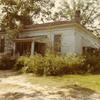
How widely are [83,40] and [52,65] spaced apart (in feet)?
26.7

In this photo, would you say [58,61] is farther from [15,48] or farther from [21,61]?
[15,48]

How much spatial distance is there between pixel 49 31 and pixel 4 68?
5.66 meters

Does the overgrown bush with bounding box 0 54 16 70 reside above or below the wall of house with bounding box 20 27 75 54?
below

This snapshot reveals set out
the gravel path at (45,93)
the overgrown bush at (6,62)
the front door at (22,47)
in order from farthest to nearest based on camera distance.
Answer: the front door at (22,47) < the overgrown bush at (6,62) < the gravel path at (45,93)

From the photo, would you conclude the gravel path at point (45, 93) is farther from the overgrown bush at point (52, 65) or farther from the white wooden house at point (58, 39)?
the white wooden house at point (58, 39)

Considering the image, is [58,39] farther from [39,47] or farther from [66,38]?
[39,47]

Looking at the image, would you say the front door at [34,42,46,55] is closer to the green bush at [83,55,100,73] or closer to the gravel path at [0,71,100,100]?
the green bush at [83,55,100,73]

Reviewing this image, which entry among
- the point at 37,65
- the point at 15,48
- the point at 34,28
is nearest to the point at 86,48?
the point at 34,28

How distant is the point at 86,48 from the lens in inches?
1035

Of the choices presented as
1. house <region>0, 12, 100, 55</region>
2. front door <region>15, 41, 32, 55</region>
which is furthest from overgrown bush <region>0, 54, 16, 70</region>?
front door <region>15, 41, 32, 55</region>

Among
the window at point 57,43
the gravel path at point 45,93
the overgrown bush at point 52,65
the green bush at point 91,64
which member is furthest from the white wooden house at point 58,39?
the gravel path at point 45,93

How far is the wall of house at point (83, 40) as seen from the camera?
24.1 m

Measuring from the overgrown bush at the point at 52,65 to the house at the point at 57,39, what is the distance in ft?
12.3

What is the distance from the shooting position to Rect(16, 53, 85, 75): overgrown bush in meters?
18.1
